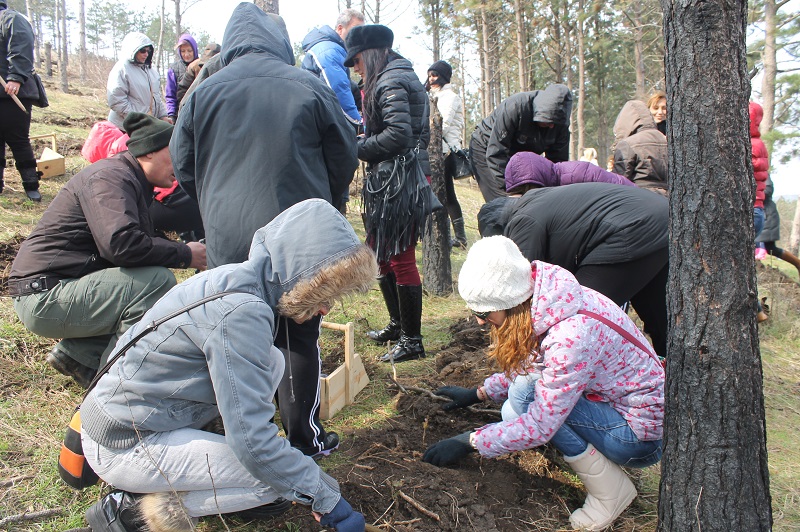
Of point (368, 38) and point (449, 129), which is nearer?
point (368, 38)

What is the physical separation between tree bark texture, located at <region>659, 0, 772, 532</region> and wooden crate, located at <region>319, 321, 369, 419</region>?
5.35 feet

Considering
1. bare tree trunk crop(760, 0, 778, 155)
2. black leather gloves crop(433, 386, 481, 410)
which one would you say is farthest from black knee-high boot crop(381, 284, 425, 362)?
bare tree trunk crop(760, 0, 778, 155)

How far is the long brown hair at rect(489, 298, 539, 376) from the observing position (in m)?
2.10

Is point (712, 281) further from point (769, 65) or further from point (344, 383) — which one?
point (769, 65)

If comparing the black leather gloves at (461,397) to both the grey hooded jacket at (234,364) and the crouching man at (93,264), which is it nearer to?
the grey hooded jacket at (234,364)

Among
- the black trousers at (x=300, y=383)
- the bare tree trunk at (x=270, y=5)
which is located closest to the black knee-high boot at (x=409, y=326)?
the black trousers at (x=300, y=383)

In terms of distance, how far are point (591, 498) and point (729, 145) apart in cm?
143

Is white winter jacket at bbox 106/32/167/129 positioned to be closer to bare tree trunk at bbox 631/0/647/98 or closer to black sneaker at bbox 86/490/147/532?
black sneaker at bbox 86/490/147/532

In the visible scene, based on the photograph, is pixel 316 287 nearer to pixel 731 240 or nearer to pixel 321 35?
pixel 731 240

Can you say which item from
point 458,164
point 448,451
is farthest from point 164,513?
point 458,164

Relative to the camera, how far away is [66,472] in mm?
2123

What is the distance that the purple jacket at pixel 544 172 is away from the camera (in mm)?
3162

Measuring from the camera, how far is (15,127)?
16.8 ft

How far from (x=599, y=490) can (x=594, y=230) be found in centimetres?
118
